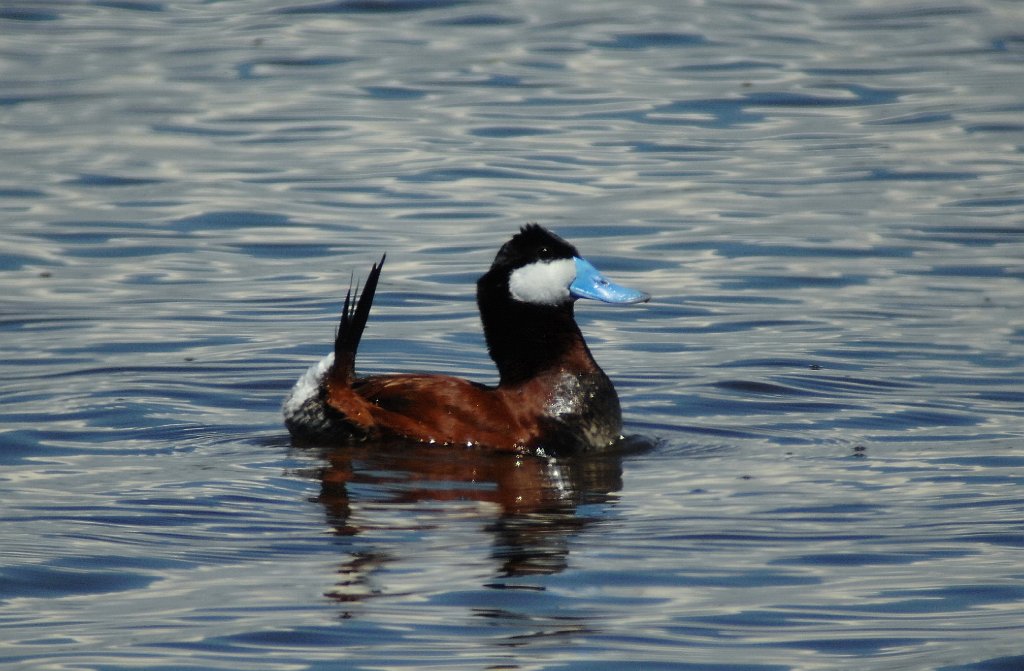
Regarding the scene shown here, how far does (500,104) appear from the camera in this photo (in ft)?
49.6

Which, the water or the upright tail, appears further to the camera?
the upright tail

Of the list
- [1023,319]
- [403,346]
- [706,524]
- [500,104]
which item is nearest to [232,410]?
[403,346]

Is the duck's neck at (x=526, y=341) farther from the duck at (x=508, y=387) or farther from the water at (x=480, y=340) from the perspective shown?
the water at (x=480, y=340)

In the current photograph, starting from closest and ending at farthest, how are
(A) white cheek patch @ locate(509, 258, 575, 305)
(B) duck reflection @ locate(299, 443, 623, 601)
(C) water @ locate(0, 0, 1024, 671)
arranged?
(C) water @ locate(0, 0, 1024, 671) → (B) duck reflection @ locate(299, 443, 623, 601) → (A) white cheek patch @ locate(509, 258, 575, 305)

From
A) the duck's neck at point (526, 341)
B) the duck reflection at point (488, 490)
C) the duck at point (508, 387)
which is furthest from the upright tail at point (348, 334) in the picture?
the duck's neck at point (526, 341)

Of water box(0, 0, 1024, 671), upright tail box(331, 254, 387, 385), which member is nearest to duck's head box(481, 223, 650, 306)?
upright tail box(331, 254, 387, 385)

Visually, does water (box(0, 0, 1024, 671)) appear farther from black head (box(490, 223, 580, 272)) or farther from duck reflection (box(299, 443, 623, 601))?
black head (box(490, 223, 580, 272))

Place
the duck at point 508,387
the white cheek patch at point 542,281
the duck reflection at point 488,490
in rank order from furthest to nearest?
the white cheek patch at point 542,281 → the duck at point 508,387 → the duck reflection at point 488,490

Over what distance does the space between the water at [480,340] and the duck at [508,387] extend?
5.6 inches

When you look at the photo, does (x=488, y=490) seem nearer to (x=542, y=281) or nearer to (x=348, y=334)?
(x=348, y=334)

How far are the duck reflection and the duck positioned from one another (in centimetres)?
7

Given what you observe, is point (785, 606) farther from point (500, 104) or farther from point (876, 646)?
point (500, 104)

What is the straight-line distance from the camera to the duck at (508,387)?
6.61 metres

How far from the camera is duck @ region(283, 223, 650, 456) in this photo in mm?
6605
